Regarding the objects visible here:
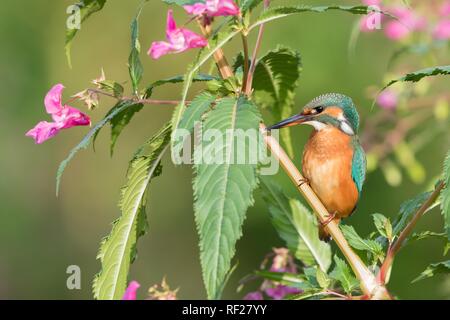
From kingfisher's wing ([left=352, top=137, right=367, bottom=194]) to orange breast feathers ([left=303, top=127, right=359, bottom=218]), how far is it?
0.01 metres

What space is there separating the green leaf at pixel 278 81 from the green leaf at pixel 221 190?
1.25ft

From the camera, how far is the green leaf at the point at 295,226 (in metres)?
2.02

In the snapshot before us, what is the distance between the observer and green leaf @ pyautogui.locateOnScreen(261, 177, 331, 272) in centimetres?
202

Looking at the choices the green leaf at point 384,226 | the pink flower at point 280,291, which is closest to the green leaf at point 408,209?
the green leaf at point 384,226

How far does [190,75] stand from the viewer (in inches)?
59.1

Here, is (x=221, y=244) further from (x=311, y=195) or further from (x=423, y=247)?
(x=423, y=247)

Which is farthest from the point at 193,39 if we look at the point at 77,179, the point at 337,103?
the point at 77,179

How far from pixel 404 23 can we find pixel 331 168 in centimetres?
86

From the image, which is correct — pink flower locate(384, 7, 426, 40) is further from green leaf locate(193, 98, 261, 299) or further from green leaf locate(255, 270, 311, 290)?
green leaf locate(193, 98, 261, 299)

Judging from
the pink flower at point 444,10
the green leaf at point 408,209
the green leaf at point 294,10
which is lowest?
the green leaf at point 408,209

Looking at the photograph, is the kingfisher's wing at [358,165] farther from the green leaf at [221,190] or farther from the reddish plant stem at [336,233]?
the green leaf at [221,190]

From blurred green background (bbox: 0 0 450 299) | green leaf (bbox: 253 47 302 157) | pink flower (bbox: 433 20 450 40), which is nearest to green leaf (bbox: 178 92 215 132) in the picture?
green leaf (bbox: 253 47 302 157)
